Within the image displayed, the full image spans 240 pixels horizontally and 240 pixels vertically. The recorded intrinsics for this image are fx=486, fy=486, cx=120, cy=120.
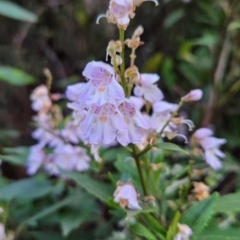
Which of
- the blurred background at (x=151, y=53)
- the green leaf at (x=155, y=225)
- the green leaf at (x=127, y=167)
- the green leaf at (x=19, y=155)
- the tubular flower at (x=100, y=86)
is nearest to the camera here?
the tubular flower at (x=100, y=86)

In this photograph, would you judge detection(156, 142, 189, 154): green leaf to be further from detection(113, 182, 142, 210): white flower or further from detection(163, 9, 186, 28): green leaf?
detection(163, 9, 186, 28): green leaf

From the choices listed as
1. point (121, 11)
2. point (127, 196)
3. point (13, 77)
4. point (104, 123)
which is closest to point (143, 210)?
point (127, 196)

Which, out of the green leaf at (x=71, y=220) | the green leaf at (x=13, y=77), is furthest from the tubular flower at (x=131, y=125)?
the green leaf at (x=13, y=77)

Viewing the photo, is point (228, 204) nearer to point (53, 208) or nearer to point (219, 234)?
point (219, 234)

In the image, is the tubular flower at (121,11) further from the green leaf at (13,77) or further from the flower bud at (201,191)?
the green leaf at (13,77)

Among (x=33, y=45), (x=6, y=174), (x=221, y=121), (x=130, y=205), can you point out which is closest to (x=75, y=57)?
(x=33, y=45)

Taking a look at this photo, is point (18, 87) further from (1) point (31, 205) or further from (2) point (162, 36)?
(1) point (31, 205)

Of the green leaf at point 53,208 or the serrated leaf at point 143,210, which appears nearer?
the serrated leaf at point 143,210

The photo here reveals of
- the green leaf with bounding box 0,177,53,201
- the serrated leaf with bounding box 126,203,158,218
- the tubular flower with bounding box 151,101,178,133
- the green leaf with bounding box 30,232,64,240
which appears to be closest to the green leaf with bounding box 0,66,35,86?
the green leaf with bounding box 0,177,53,201
